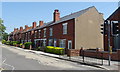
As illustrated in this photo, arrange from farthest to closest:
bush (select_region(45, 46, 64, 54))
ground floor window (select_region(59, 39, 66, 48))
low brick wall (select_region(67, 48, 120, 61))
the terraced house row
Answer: ground floor window (select_region(59, 39, 66, 48)) < the terraced house row < bush (select_region(45, 46, 64, 54)) < low brick wall (select_region(67, 48, 120, 61))

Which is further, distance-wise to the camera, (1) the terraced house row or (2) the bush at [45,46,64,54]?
(1) the terraced house row

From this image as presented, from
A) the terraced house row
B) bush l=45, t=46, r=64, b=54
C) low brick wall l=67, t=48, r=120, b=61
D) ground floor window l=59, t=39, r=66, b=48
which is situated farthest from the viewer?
ground floor window l=59, t=39, r=66, b=48

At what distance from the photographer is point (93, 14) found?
28.5 m

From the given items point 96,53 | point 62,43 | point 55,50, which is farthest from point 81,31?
point 96,53

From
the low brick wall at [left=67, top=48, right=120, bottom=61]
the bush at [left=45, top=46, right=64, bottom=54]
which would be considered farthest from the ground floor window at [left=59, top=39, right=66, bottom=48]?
the low brick wall at [left=67, top=48, right=120, bottom=61]

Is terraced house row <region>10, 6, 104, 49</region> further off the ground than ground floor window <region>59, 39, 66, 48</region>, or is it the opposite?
terraced house row <region>10, 6, 104, 49</region>

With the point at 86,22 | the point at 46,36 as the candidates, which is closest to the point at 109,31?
the point at 86,22

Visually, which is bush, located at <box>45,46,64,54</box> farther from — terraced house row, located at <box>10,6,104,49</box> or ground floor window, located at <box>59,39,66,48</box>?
ground floor window, located at <box>59,39,66,48</box>

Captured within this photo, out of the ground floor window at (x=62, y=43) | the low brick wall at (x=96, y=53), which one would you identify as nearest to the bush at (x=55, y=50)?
the ground floor window at (x=62, y=43)

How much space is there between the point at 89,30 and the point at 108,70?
16.1m

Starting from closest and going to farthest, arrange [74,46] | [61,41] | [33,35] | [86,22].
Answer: [74,46] → [86,22] → [61,41] → [33,35]

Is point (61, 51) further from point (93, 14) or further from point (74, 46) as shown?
point (93, 14)

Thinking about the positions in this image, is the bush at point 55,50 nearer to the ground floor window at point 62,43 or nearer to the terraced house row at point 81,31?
the terraced house row at point 81,31

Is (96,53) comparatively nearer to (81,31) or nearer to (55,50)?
(81,31)
